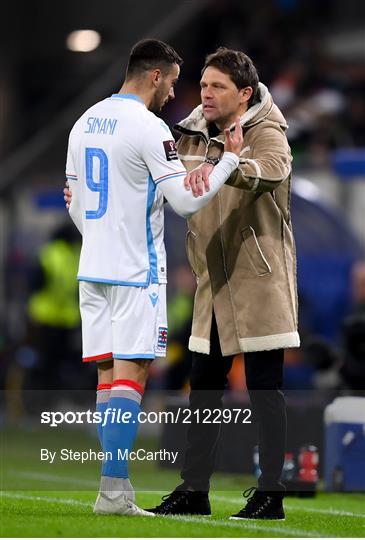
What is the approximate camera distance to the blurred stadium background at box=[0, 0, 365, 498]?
13.8m

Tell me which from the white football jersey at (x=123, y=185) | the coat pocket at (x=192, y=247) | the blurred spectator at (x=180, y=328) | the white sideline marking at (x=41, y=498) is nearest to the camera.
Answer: the white football jersey at (x=123, y=185)

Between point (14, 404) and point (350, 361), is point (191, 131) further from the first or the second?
point (14, 404)

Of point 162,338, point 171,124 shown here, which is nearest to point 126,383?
point 162,338

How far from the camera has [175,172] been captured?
561 centimetres

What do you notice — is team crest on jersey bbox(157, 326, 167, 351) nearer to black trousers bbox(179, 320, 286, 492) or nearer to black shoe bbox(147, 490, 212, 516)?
black trousers bbox(179, 320, 286, 492)

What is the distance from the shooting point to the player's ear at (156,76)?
5.76m

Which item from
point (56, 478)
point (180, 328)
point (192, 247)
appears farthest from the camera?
point (180, 328)

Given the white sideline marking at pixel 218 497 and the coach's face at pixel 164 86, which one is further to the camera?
the white sideline marking at pixel 218 497

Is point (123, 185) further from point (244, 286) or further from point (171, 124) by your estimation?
point (171, 124)

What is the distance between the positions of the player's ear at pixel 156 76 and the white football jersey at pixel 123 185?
12 centimetres

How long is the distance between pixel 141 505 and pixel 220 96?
192 cm

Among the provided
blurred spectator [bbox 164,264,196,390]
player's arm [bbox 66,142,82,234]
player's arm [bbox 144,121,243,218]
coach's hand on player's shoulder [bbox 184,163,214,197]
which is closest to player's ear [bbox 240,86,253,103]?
player's arm [bbox 144,121,243,218]

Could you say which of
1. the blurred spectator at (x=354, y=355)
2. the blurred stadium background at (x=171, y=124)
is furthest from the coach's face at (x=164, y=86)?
the blurred spectator at (x=354, y=355)

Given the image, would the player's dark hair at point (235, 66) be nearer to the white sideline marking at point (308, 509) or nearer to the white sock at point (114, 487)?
the white sock at point (114, 487)
